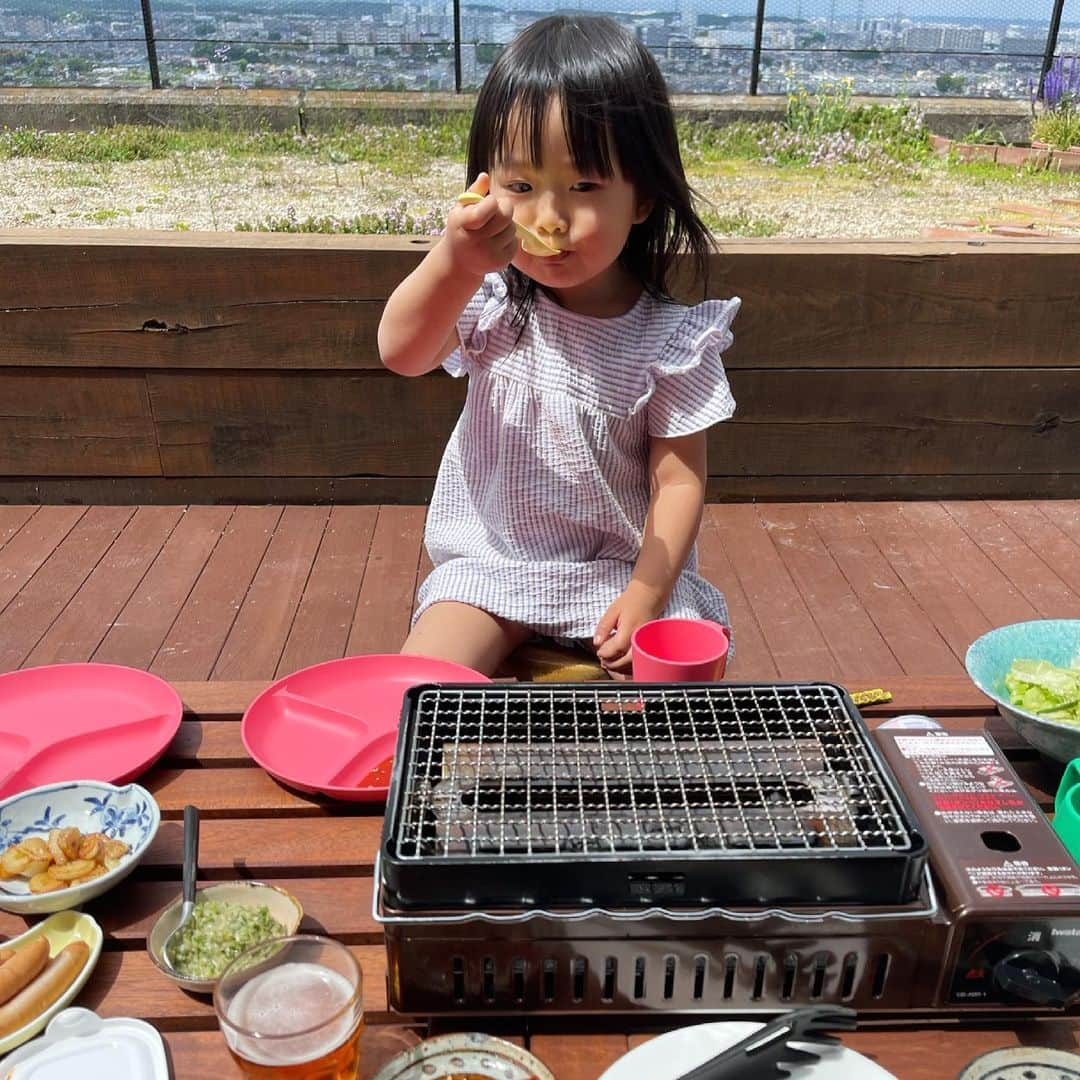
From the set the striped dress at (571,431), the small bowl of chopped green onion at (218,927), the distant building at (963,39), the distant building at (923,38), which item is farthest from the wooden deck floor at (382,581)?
the distant building at (923,38)

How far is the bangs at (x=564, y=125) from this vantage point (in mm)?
1459

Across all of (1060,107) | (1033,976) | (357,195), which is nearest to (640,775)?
(1033,976)

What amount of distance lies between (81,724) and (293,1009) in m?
0.66

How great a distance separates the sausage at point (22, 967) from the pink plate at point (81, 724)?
0.29m

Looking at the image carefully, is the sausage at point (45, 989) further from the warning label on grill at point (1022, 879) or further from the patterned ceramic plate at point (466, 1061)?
the warning label on grill at point (1022, 879)

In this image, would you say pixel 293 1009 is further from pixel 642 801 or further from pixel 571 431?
pixel 571 431

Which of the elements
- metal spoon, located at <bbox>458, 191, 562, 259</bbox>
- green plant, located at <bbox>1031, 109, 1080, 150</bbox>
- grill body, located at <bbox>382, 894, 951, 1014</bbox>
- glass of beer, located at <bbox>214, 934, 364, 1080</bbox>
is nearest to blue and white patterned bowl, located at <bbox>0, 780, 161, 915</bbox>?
glass of beer, located at <bbox>214, 934, 364, 1080</bbox>

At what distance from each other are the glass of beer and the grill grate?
115 millimetres

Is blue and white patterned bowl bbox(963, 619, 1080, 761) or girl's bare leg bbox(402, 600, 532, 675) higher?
blue and white patterned bowl bbox(963, 619, 1080, 761)

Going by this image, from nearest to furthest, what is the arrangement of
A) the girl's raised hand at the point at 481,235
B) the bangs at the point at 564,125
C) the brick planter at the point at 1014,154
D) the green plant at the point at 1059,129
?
the girl's raised hand at the point at 481,235, the bangs at the point at 564,125, the brick planter at the point at 1014,154, the green plant at the point at 1059,129

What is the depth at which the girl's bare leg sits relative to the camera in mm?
1627

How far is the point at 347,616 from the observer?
2.64 meters

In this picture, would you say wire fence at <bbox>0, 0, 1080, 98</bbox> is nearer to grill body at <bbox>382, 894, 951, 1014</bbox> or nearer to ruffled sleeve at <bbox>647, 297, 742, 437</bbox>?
ruffled sleeve at <bbox>647, 297, 742, 437</bbox>

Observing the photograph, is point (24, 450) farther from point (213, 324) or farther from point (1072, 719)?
point (1072, 719)
